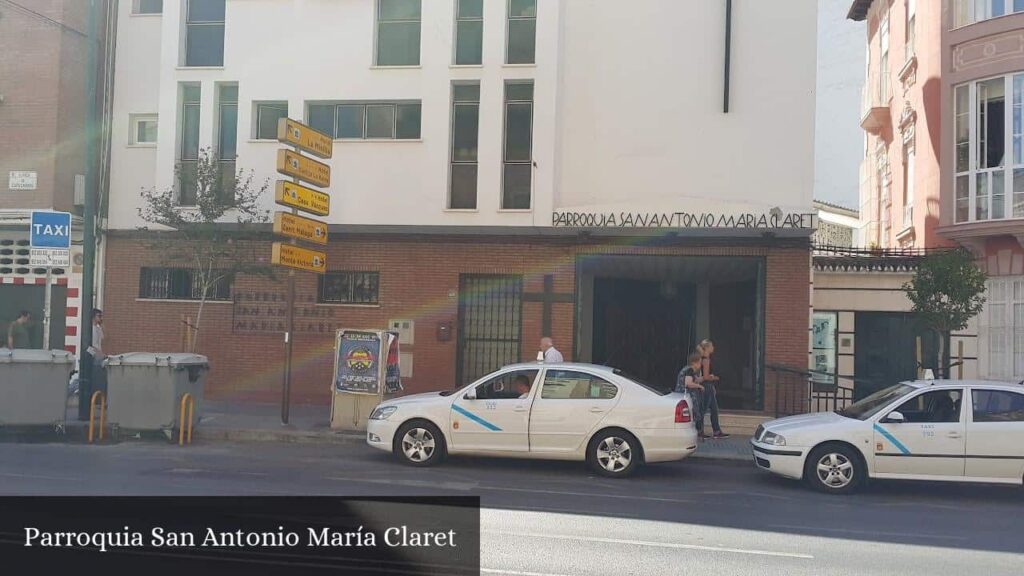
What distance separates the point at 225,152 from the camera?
1848 cm

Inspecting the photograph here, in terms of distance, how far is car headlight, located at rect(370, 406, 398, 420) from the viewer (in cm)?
1181

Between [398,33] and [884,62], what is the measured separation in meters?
13.8

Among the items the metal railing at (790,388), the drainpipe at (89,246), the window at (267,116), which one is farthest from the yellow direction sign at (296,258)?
the metal railing at (790,388)

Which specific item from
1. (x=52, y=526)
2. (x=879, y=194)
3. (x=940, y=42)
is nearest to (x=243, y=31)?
(x=52, y=526)

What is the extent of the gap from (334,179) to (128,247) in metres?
4.80

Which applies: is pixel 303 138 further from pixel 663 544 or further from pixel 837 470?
pixel 663 544

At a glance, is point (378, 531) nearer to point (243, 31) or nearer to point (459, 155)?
point (459, 155)

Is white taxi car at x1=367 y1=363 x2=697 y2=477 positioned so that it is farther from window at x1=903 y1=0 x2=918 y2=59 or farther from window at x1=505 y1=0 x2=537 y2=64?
window at x1=903 y1=0 x2=918 y2=59

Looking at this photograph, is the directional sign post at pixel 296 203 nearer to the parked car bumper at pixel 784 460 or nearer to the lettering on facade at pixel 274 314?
the lettering on facade at pixel 274 314

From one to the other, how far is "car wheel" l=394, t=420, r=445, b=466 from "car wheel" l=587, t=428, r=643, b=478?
6.51ft

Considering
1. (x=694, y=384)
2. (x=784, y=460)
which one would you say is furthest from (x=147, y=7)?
(x=784, y=460)

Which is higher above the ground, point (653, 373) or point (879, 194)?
point (879, 194)

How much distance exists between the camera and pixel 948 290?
1423 cm

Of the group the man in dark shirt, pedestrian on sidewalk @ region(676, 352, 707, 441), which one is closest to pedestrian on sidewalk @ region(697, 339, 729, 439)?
pedestrian on sidewalk @ region(676, 352, 707, 441)
